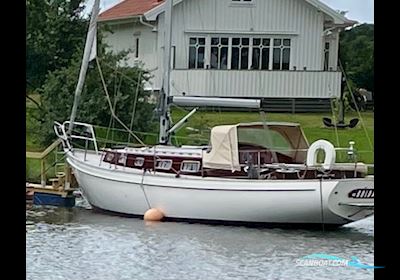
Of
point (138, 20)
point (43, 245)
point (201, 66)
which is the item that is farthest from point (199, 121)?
point (43, 245)

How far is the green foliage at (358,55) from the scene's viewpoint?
40.5m

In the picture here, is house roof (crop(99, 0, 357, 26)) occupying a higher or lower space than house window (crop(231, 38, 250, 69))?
higher

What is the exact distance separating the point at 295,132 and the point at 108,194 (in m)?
3.98

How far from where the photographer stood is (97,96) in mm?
26656

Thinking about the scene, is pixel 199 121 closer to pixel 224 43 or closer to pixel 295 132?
pixel 224 43

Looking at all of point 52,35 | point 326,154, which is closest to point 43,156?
point 326,154

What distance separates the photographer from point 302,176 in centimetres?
1920

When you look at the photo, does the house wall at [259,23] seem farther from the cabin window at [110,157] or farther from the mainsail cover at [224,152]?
the mainsail cover at [224,152]

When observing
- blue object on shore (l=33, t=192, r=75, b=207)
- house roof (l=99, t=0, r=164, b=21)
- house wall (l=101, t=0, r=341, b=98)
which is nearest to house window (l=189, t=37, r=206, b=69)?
house wall (l=101, t=0, r=341, b=98)

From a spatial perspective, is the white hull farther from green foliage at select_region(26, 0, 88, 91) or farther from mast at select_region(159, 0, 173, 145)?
green foliage at select_region(26, 0, 88, 91)

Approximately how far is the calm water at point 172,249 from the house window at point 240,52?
15.8m

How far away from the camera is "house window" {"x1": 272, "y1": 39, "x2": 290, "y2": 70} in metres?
36.7

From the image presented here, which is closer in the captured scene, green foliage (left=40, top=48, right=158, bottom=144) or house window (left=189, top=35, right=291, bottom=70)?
green foliage (left=40, top=48, right=158, bottom=144)

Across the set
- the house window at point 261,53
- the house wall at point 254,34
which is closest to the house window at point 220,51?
the house wall at point 254,34
